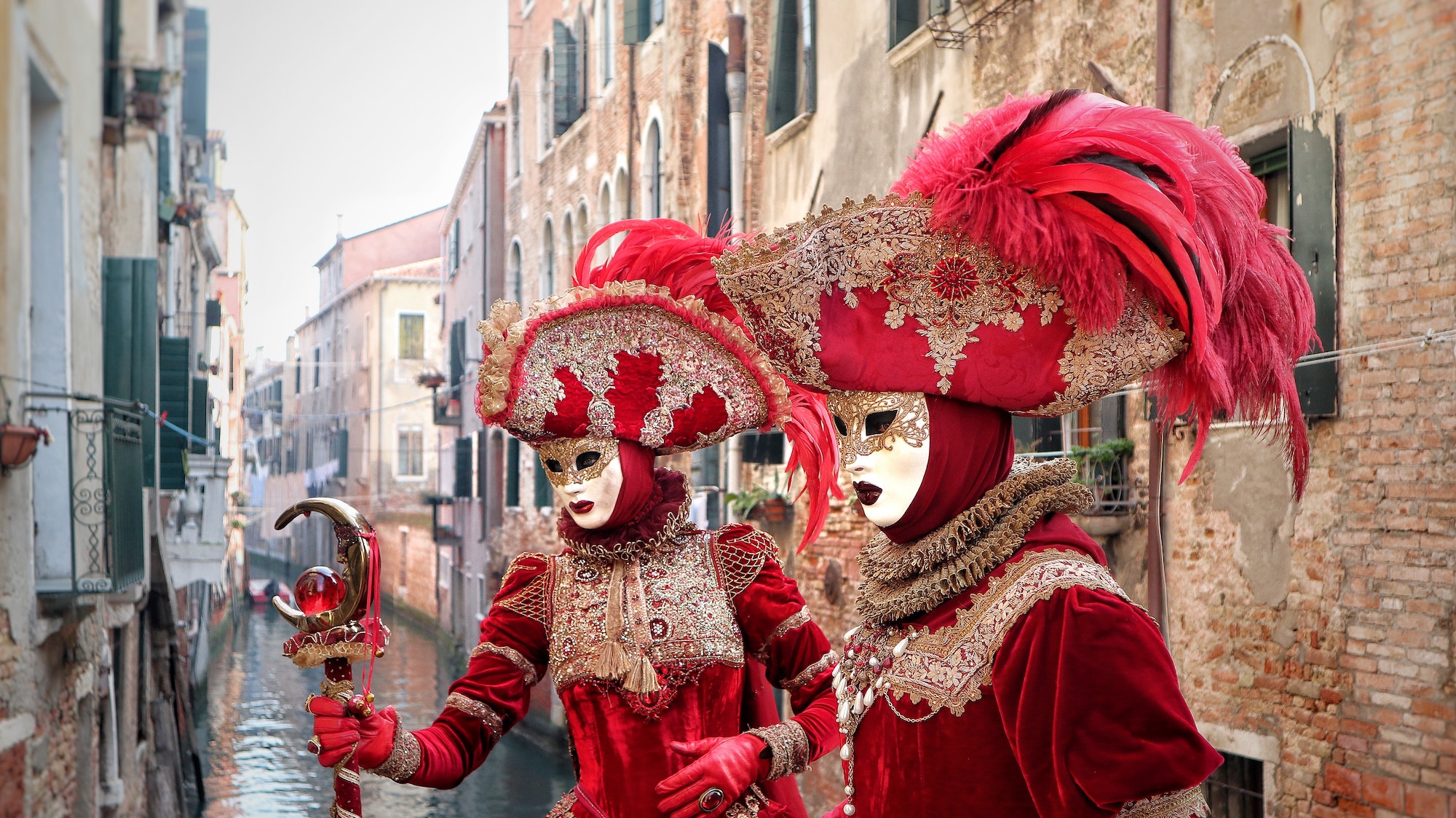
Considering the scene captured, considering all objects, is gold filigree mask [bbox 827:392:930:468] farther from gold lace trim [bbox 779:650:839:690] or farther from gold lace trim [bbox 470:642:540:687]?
gold lace trim [bbox 470:642:540:687]

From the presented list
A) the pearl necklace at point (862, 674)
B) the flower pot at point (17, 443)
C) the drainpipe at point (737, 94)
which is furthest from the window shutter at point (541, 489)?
the pearl necklace at point (862, 674)

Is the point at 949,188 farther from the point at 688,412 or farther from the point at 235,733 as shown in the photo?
the point at 235,733

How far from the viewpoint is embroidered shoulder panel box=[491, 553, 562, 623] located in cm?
360

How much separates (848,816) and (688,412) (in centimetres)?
127

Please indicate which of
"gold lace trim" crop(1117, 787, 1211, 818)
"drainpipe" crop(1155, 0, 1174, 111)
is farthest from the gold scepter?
"drainpipe" crop(1155, 0, 1174, 111)

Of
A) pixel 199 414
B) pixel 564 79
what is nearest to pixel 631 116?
pixel 564 79

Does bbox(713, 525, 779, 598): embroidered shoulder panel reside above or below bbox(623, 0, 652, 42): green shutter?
below

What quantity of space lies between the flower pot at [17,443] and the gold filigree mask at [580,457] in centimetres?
377

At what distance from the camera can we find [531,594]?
362 centimetres

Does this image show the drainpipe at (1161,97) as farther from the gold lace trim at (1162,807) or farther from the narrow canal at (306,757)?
the narrow canal at (306,757)

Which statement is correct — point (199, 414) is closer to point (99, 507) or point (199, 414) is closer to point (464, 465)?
point (99, 507)

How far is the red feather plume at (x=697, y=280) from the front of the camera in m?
3.54

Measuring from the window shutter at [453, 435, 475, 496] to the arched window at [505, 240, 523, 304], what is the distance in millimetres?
3397

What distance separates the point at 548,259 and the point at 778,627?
16.1 metres
